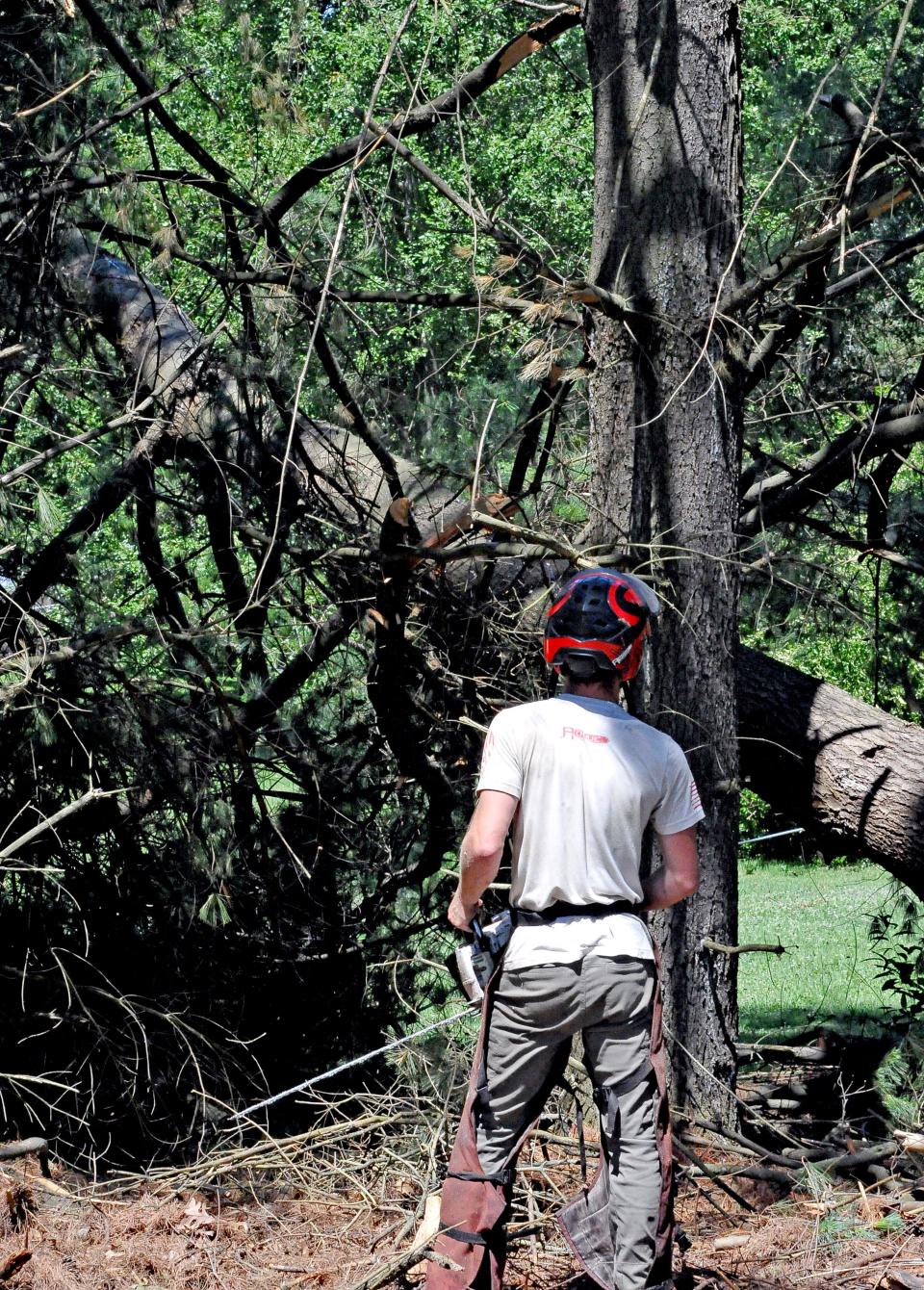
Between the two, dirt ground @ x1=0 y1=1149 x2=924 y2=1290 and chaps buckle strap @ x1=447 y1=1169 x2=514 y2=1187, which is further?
dirt ground @ x1=0 y1=1149 x2=924 y2=1290

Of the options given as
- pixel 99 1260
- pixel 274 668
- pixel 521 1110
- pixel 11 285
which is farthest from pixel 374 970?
pixel 11 285

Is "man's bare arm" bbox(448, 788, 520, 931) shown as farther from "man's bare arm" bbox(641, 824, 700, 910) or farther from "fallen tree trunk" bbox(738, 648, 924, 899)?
"fallen tree trunk" bbox(738, 648, 924, 899)

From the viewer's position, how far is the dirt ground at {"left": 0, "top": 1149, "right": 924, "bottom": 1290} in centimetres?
375

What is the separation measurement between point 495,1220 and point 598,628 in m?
1.41

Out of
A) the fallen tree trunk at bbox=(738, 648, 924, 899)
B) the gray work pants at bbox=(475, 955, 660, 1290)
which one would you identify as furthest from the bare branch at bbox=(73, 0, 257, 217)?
the gray work pants at bbox=(475, 955, 660, 1290)

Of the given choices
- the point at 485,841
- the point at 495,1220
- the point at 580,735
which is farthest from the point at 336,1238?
the point at 580,735

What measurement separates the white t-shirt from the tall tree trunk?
1393 millimetres

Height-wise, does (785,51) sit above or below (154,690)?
above

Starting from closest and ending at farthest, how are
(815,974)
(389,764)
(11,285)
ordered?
(11,285), (389,764), (815,974)

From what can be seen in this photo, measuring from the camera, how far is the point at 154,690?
15.7 feet

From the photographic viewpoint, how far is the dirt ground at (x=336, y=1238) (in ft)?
12.3

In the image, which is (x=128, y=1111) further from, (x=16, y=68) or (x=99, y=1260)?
(x=16, y=68)

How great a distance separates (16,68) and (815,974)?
7.79 m

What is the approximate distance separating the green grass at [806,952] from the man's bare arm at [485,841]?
3955 mm
